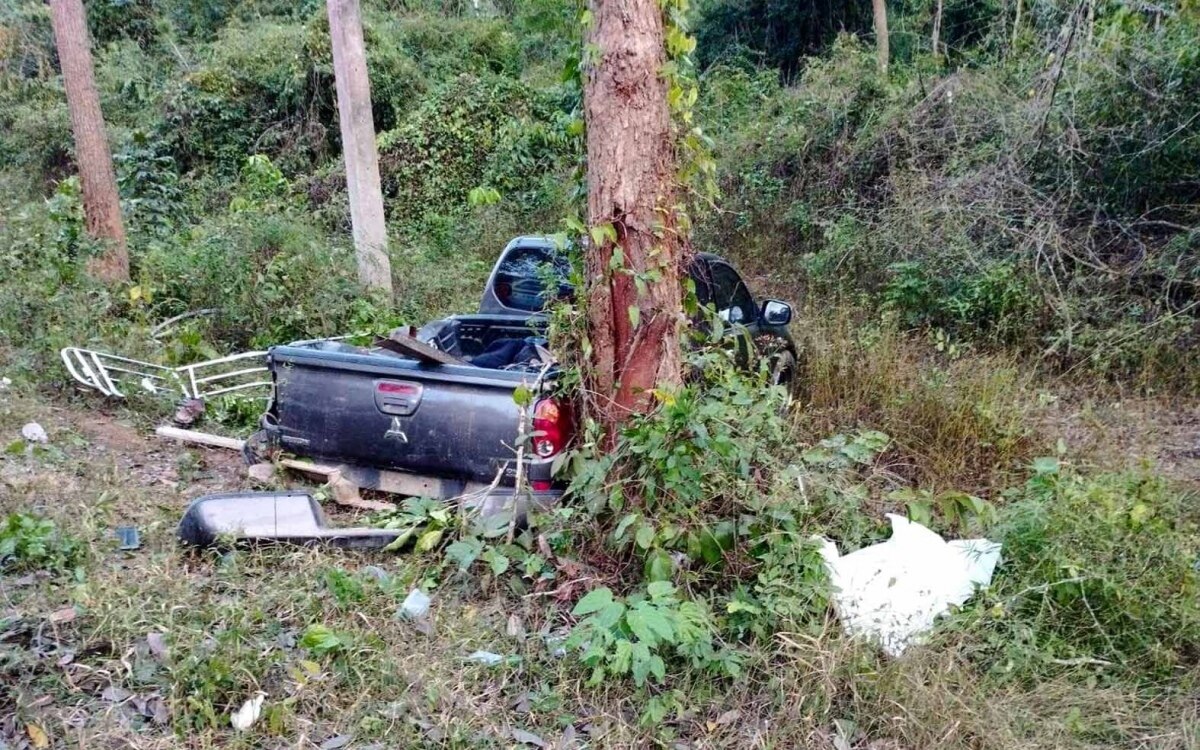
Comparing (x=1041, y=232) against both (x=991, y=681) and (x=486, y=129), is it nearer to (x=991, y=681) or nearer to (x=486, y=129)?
(x=991, y=681)

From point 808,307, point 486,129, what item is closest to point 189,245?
point 486,129

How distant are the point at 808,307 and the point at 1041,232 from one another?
2.37 metres

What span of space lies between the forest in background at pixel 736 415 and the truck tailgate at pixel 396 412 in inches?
13.9

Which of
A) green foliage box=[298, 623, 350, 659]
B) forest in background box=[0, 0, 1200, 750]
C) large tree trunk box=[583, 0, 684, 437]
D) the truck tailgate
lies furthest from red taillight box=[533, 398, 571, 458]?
green foliage box=[298, 623, 350, 659]

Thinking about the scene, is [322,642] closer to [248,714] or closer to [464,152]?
[248,714]

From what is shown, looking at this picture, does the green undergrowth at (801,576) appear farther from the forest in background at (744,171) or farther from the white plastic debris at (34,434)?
the white plastic debris at (34,434)

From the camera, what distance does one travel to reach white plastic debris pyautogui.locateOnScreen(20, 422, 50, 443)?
5496 millimetres

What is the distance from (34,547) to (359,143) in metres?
7.31

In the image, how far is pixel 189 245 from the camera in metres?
10.2

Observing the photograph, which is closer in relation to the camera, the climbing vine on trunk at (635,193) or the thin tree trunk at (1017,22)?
the climbing vine on trunk at (635,193)

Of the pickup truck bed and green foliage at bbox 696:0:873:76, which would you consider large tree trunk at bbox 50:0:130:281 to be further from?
green foliage at bbox 696:0:873:76

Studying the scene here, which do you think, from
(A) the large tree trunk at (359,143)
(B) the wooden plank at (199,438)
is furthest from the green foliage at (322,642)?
(A) the large tree trunk at (359,143)

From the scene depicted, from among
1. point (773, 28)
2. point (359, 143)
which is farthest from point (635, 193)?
point (773, 28)

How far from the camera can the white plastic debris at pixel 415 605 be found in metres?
3.44
